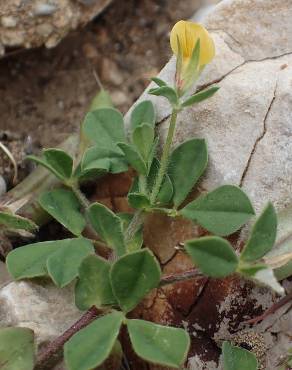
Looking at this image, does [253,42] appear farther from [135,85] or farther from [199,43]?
[135,85]

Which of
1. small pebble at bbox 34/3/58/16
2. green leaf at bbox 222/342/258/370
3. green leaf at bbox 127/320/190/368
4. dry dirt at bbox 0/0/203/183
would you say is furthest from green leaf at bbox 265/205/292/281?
small pebble at bbox 34/3/58/16

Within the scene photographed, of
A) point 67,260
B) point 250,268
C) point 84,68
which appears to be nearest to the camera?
point 250,268

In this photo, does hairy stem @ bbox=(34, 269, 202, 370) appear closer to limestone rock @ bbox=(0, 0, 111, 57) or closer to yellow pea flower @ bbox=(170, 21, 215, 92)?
yellow pea flower @ bbox=(170, 21, 215, 92)

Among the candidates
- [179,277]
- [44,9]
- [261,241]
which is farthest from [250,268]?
[44,9]

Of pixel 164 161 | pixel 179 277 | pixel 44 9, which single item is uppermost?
pixel 44 9

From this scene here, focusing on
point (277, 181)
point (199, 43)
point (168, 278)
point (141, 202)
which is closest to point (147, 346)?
point (168, 278)

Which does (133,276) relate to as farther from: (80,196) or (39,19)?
(39,19)
